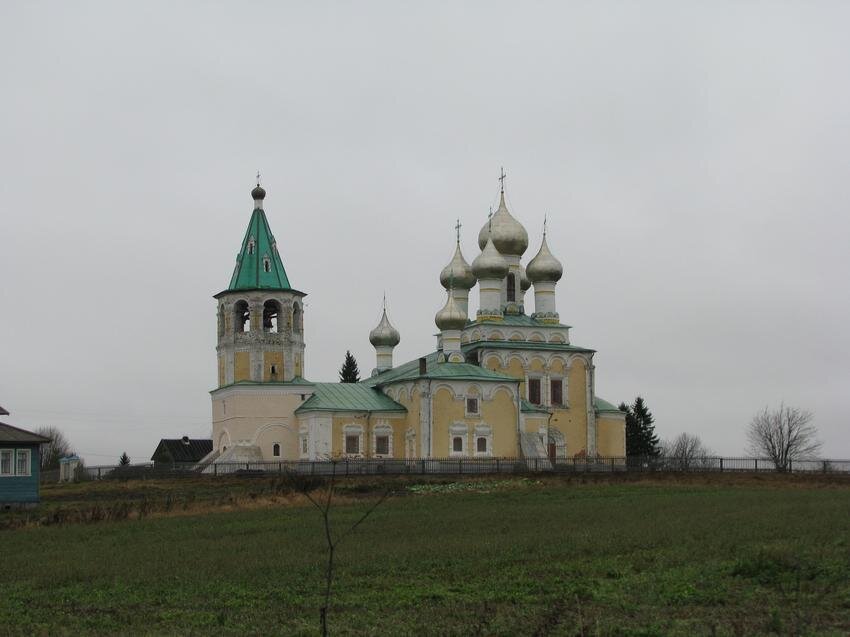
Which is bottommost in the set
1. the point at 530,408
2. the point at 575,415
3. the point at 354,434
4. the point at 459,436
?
the point at 459,436

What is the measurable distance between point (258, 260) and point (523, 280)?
13.4 meters

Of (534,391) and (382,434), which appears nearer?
(382,434)

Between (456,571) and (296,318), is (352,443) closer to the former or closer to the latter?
(296,318)

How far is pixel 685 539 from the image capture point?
22.8 metres

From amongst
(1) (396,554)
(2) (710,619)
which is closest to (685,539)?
(1) (396,554)

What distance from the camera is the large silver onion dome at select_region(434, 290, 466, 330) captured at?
179 feet

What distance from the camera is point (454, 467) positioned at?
4994cm

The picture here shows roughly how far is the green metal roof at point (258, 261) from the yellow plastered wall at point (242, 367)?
9.51 ft

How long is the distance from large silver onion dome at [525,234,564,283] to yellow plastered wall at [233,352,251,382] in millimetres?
13750

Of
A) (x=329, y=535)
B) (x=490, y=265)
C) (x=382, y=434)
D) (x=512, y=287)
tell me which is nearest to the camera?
(x=329, y=535)

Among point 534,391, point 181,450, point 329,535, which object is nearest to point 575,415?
point 534,391

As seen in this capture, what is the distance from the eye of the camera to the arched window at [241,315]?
53438 mm

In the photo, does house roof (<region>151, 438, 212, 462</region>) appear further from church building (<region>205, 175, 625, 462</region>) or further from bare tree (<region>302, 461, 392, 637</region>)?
bare tree (<region>302, 461, 392, 637</region>)

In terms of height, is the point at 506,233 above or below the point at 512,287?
above
